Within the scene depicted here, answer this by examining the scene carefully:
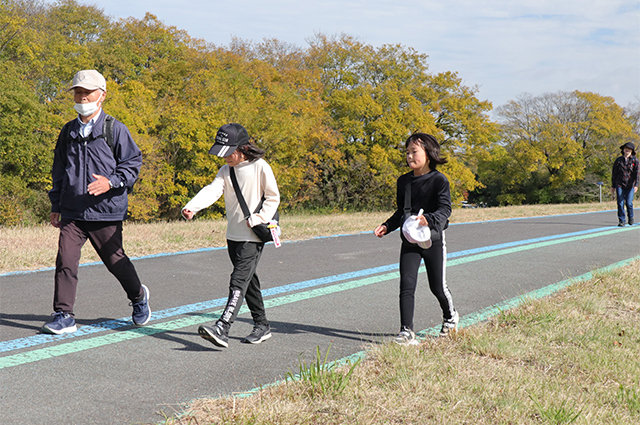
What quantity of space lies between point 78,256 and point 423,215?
8.82 feet

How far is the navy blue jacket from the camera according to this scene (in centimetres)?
459

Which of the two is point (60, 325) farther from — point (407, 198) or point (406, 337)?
point (407, 198)

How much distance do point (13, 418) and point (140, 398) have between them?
2.02ft

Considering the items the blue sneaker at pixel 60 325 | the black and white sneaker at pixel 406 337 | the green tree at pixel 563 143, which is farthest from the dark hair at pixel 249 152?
the green tree at pixel 563 143

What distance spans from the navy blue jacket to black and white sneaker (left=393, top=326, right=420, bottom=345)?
235cm

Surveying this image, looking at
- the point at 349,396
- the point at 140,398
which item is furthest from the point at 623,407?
the point at 140,398

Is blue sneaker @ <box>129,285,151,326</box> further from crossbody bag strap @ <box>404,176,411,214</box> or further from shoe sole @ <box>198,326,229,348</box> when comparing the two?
crossbody bag strap @ <box>404,176,411,214</box>

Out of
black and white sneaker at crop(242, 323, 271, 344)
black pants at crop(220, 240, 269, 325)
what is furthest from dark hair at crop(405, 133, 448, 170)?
black and white sneaker at crop(242, 323, 271, 344)

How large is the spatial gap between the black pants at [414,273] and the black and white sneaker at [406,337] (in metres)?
0.04

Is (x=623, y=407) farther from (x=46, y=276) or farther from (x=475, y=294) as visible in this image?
(x=46, y=276)

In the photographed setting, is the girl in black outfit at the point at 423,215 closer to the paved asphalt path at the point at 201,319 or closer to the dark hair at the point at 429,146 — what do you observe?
the dark hair at the point at 429,146

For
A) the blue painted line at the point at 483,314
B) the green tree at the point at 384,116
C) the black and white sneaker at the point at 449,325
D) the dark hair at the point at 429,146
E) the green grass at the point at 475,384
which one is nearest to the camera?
the green grass at the point at 475,384

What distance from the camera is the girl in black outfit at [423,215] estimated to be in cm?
438

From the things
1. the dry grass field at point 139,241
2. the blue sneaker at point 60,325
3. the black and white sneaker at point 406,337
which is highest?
the dry grass field at point 139,241
